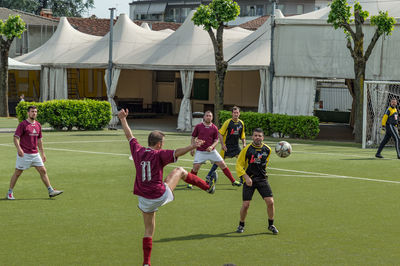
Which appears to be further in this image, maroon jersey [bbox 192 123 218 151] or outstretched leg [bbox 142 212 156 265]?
maroon jersey [bbox 192 123 218 151]

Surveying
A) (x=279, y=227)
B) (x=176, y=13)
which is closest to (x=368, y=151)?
(x=279, y=227)

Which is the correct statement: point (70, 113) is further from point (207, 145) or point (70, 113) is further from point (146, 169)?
point (146, 169)

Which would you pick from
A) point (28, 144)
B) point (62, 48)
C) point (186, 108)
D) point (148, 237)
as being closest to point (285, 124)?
point (186, 108)

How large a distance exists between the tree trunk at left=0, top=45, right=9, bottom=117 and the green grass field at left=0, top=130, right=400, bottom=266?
23751 mm

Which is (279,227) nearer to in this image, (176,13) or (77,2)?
(77,2)

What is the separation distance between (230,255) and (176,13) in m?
108

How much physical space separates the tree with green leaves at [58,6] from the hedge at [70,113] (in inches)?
2309

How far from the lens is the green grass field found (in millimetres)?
9344

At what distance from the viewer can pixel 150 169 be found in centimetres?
841

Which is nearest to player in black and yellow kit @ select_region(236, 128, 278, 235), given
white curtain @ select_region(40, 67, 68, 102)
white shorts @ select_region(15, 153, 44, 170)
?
white shorts @ select_region(15, 153, 44, 170)

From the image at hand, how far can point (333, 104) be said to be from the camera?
51.9m

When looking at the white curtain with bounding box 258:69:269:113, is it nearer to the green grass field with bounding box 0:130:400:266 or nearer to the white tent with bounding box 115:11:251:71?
the white tent with bounding box 115:11:251:71

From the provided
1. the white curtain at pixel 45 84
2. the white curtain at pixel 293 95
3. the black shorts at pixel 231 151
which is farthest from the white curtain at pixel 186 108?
the black shorts at pixel 231 151

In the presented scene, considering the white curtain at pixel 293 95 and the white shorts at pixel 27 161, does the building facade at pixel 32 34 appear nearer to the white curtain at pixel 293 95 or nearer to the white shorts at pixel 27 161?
the white curtain at pixel 293 95
